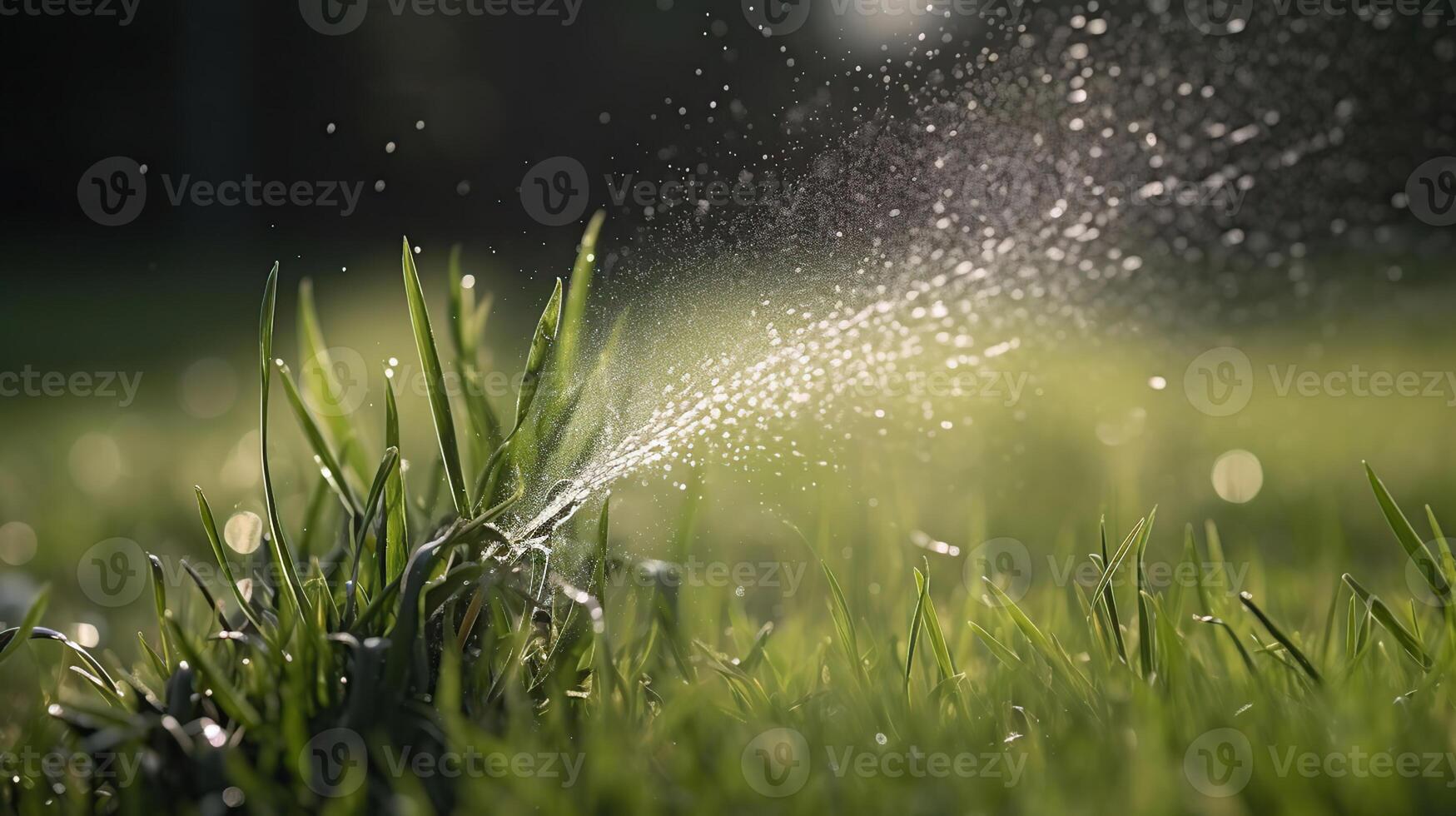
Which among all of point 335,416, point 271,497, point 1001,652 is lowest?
point 1001,652

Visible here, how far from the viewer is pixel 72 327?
7.06 meters

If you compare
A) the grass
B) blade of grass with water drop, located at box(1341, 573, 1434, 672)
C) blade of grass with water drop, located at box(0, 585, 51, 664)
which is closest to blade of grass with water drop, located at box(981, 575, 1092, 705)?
the grass

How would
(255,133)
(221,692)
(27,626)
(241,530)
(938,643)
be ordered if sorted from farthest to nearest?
(255,133), (241,530), (938,643), (27,626), (221,692)

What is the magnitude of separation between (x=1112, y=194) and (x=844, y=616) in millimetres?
1444

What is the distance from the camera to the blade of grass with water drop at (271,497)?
1481 millimetres

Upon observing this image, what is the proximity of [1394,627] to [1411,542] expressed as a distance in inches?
5.1

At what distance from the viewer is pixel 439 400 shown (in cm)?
158

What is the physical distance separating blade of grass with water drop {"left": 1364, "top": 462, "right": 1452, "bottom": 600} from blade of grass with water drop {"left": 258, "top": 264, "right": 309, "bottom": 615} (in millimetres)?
1425

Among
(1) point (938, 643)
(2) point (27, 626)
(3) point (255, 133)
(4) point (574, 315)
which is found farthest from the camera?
(3) point (255, 133)

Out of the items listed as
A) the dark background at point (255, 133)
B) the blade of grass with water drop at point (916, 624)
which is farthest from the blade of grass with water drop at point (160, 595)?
the dark background at point (255, 133)

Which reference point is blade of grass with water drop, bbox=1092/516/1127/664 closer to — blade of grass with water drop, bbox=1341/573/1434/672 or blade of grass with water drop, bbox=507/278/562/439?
blade of grass with water drop, bbox=1341/573/1434/672

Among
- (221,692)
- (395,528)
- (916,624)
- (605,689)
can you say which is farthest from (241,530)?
(916,624)

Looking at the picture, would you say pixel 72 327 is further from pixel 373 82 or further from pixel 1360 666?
pixel 1360 666

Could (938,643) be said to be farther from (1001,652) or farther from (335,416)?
(335,416)
